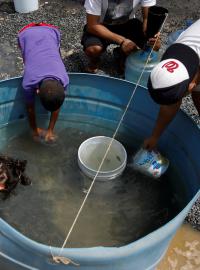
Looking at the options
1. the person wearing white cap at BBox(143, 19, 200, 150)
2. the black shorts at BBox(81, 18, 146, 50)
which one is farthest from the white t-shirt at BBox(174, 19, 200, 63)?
the black shorts at BBox(81, 18, 146, 50)

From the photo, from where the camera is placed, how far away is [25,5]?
3330 millimetres

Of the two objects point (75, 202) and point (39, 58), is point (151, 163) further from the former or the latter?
point (39, 58)

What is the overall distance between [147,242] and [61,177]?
87cm

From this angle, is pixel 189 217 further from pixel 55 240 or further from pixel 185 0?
pixel 185 0

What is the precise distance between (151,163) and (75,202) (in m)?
0.46

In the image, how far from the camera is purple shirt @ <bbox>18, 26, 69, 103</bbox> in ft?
6.40

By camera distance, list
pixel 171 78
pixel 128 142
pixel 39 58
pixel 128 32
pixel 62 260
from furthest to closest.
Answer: pixel 128 32 → pixel 128 142 → pixel 39 58 → pixel 171 78 → pixel 62 260

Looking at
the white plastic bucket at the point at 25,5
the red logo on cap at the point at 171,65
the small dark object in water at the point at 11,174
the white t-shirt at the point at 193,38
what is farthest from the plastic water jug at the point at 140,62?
the white plastic bucket at the point at 25,5

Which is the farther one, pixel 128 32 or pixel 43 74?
pixel 128 32

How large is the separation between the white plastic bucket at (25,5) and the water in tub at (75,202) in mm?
1598

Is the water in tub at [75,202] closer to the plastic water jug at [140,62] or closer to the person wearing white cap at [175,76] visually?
the person wearing white cap at [175,76]

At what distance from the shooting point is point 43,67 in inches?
78.9

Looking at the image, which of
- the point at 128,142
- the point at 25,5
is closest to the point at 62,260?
the point at 128,142

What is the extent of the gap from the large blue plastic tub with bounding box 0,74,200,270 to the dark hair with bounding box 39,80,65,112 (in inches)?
8.6
